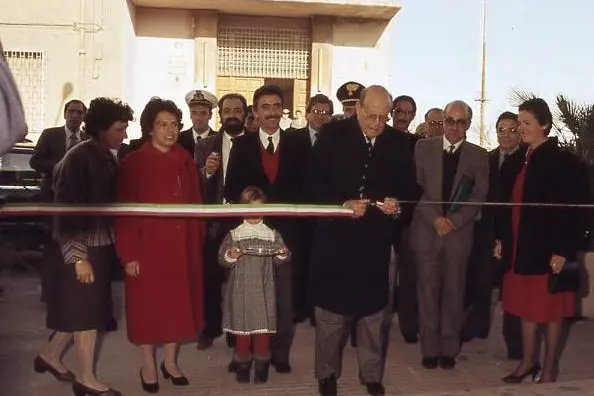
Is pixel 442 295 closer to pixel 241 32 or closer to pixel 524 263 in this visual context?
pixel 524 263

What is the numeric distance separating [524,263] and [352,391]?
134cm

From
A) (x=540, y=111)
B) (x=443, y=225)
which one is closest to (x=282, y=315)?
(x=443, y=225)

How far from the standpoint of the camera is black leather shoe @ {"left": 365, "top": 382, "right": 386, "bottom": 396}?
448 cm

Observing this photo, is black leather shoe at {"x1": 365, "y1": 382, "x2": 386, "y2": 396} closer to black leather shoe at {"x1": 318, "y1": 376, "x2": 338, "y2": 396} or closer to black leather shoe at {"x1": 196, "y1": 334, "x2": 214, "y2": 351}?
black leather shoe at {"x1": 318, "y1": 376, "x2": 338, "y2": 396}

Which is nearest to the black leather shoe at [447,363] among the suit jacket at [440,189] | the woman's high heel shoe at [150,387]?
the suit jacket at [440,189]

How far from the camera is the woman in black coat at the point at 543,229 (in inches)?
179

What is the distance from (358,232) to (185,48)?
12.0 metres

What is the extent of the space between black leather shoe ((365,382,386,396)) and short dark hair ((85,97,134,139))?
7.20ft

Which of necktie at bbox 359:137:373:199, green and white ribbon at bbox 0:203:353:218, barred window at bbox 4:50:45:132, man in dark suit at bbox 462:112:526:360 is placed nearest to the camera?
green and white ribbon at bbox 0:203:353:218

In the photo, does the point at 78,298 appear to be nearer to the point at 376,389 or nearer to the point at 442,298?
the point at 376,389

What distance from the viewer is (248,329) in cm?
464

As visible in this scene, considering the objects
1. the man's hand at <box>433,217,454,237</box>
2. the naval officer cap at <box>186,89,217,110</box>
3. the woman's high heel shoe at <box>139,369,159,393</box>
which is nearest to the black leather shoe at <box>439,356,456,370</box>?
the man's hand at <box>433,217,454,237</box>

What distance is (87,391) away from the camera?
4.36 metres

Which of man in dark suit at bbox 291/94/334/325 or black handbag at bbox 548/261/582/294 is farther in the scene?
man in dark suit at bbox 291/94/334/325
